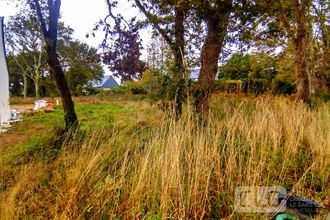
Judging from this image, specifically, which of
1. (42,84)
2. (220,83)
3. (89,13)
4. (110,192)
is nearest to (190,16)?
(220,83)

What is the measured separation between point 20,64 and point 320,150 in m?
33.5

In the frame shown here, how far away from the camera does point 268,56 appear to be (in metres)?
16.5

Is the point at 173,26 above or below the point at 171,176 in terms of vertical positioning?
above

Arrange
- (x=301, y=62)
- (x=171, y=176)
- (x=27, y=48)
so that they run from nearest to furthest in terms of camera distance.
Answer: (x=171, y=176), (x=301, y=62), (x=27, y=48)

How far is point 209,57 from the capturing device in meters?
6.36

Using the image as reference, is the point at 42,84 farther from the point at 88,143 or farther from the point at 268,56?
the point at 88,143

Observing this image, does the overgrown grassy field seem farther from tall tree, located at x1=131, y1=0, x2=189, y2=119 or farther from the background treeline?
the background treeline

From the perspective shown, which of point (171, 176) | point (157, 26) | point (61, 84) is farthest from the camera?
point (61, 84)

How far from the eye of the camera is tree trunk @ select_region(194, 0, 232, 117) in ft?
19.7

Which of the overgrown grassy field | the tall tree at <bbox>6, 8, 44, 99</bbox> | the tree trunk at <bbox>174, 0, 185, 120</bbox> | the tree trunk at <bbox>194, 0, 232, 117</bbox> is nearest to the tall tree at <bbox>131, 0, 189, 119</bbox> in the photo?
the tree trunk at <bbox>174, 0, 185, 120</bbox>

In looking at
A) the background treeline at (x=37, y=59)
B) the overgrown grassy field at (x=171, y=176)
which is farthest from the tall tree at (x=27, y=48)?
the overgrown grassy field at (x=171, y=176)

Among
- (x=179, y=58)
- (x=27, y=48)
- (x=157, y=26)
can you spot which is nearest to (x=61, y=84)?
(x=157, y=26)

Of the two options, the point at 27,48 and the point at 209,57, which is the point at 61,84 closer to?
the point at 209,57

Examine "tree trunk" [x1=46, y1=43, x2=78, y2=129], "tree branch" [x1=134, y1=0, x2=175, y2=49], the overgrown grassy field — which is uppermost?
"tree branch" [x1=134, y1=0, x2=175, y2=49]
